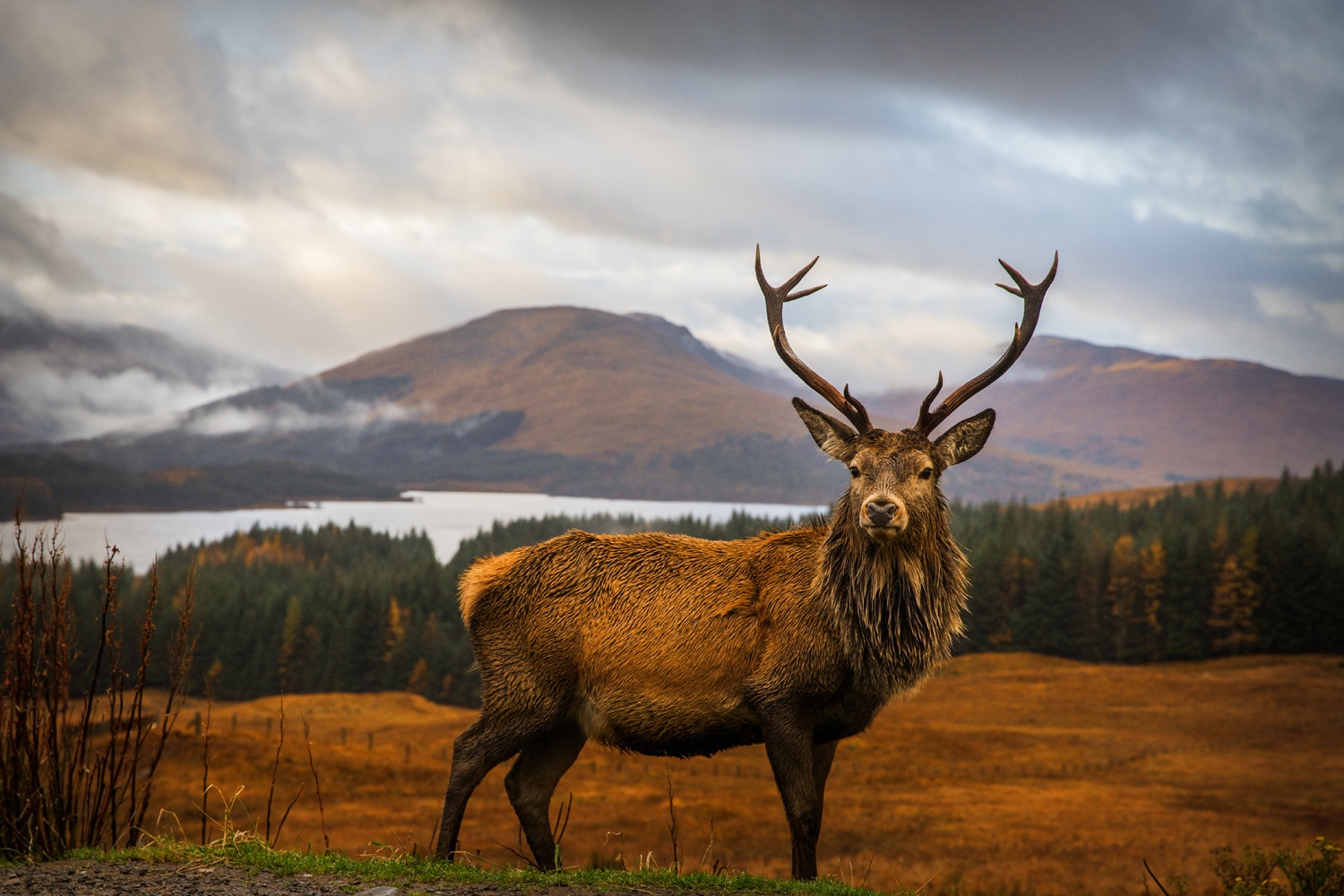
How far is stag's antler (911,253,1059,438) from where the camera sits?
25.9 feet

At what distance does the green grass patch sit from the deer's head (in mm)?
2501

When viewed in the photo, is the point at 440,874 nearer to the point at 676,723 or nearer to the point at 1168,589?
the point at 676,723

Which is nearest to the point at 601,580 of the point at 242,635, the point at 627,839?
the point at 627,839

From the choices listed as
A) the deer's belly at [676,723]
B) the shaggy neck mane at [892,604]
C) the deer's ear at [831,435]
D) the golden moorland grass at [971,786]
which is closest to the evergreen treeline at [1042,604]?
the golden moorland grass at [971,786]

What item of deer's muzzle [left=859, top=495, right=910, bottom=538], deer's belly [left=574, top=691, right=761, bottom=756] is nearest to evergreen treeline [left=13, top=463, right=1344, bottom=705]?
deer's belly [left=574, top=691, right=761, bottom=756]

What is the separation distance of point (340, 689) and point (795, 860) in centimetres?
9826

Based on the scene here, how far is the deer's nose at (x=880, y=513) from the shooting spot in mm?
6797

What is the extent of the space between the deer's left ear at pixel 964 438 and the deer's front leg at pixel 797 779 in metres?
2.30

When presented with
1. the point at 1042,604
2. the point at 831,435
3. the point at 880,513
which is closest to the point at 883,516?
the point at 880,513

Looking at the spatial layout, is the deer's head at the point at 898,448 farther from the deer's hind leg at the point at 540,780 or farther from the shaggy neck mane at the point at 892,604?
the deer's hind leg at the point at 540,780

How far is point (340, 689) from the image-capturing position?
98.0 m

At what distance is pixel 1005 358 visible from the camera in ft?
27.1

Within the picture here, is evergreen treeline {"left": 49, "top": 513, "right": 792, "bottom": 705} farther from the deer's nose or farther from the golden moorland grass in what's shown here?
the deer's nose

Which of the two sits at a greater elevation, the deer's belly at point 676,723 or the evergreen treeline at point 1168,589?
the deer's belly at point 676,723
